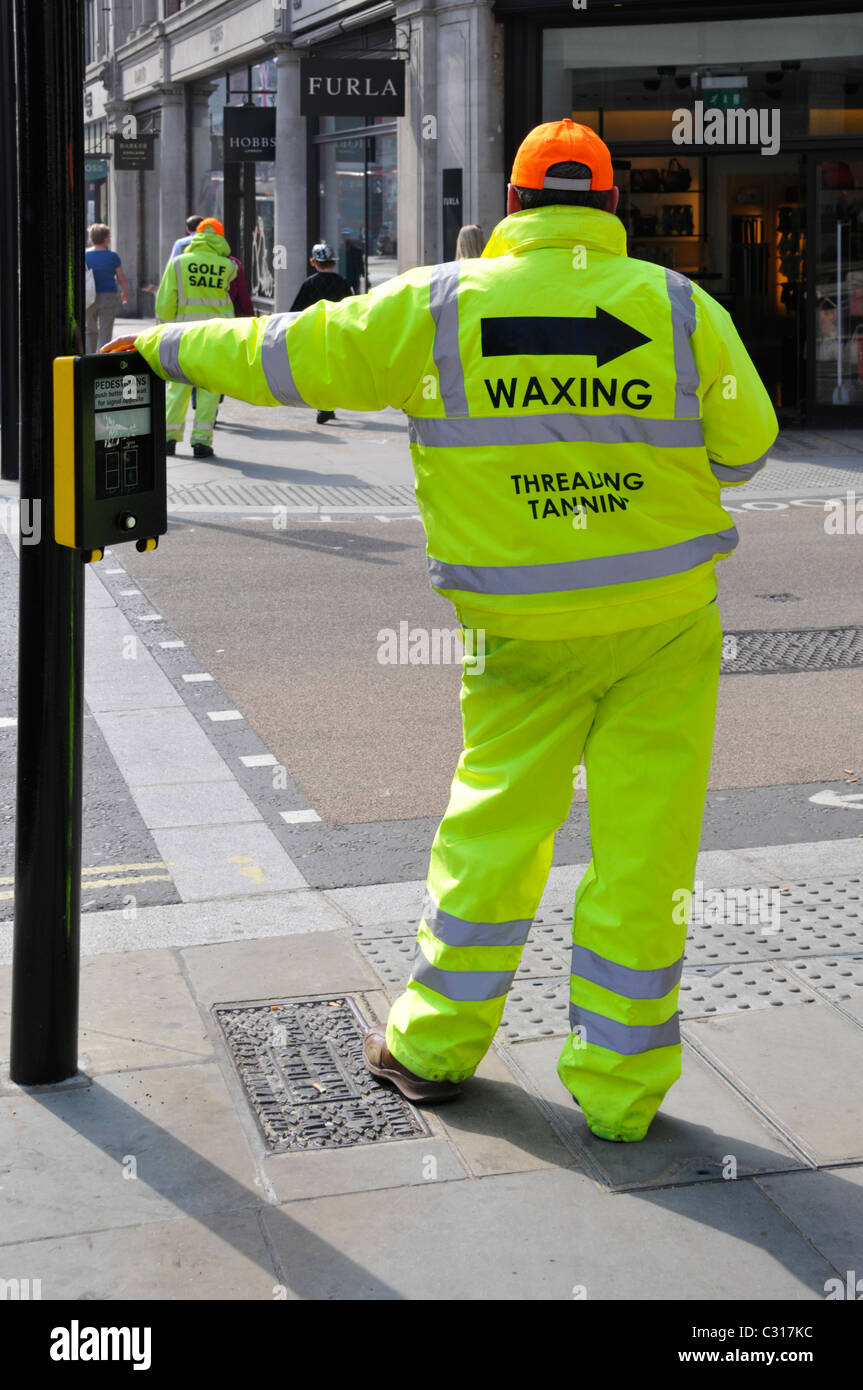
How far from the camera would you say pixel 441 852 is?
3736mm

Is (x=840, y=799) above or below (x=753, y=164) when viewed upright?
below

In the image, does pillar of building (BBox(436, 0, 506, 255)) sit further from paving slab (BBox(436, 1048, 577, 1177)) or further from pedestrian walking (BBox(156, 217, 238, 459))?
paving slab (BBox(436, 1048, 577, 1177))

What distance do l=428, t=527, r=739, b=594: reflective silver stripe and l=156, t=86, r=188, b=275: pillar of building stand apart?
30.2m

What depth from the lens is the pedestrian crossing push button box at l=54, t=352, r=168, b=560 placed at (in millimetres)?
3441

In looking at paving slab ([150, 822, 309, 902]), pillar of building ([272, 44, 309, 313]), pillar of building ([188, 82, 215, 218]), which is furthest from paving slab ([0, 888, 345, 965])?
pillar of building ([188, 82, 215, 218])

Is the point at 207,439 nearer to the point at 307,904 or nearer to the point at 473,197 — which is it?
the point at 473,197

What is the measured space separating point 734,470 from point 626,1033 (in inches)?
48.7

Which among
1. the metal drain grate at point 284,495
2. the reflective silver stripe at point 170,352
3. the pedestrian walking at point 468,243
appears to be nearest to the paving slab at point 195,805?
the reflective silver stripe at point 170,352

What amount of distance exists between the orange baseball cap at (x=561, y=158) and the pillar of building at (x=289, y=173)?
21048 mm

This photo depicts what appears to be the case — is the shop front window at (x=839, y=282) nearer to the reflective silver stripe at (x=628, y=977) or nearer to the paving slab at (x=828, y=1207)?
the reflective silver stripe at (x=628, y=977)

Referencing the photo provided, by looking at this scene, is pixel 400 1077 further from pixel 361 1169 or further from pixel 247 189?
pixel 247 189

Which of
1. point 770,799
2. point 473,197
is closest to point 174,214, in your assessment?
point 473,197

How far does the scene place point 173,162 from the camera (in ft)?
106

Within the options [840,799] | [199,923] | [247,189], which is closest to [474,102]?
[247,189]
